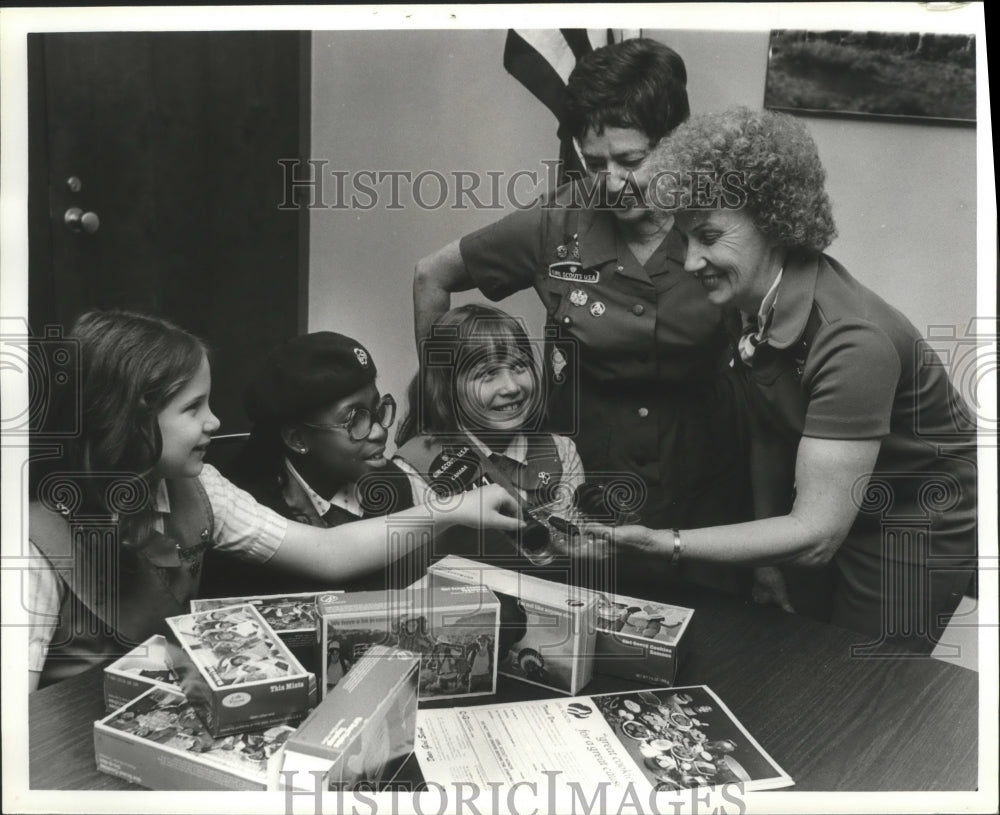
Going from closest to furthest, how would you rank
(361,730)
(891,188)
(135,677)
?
(361,730)
(135,677)
(891,188)

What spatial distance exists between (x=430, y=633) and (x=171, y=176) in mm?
1023

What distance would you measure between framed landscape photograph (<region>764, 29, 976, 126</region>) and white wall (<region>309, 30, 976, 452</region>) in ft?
0.09

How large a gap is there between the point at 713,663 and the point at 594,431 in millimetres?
516

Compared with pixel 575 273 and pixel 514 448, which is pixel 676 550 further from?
pixel 575 273

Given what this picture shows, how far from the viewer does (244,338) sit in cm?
186

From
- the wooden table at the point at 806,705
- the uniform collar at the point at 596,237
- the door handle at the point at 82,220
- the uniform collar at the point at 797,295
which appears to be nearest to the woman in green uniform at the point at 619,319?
the uniform collar at the point at 596,237

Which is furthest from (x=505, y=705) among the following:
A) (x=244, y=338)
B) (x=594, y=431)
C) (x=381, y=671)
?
(x=244, y=338)

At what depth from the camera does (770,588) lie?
1.91 meters

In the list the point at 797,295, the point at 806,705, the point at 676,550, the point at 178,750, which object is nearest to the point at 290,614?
the point at 178,750

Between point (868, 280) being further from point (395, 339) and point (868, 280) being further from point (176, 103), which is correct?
point (176, 103)

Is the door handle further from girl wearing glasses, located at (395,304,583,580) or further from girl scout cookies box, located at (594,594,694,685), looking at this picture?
girl scout cookies box, located at (594,594,694,685)

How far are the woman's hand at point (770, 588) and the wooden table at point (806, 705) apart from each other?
0.02 m

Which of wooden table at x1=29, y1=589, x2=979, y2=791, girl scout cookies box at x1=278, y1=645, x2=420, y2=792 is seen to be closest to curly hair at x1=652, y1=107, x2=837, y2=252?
wooden table at x1=29, y1=589, x2=979, y2=791

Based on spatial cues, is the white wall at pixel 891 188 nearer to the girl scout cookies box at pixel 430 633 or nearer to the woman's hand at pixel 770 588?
the woman's hand at pixel 770 588
